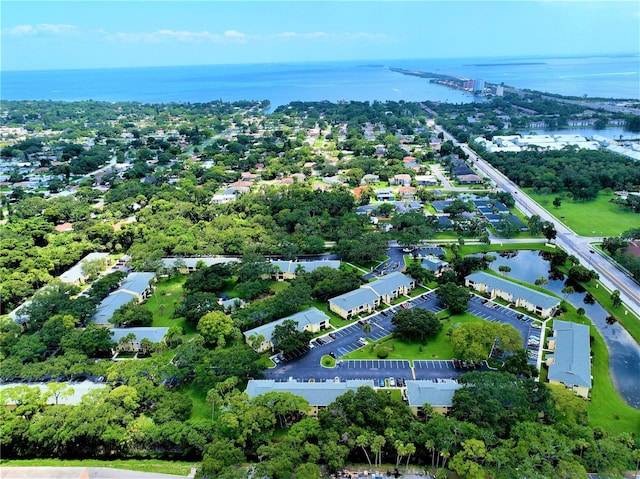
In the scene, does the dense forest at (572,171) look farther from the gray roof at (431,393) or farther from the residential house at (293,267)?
the gray roof at (431,393)

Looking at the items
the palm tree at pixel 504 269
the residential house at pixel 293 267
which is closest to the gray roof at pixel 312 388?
the residential house at pixel 293 267

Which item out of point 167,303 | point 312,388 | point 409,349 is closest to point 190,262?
point 167,303

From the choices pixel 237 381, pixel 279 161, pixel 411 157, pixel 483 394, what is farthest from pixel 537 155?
pixel 237 381

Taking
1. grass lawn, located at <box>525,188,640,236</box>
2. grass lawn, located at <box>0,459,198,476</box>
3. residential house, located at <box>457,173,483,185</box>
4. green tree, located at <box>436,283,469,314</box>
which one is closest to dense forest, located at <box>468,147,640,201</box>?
grass lawn, located at <box>525,188,640,236</box>

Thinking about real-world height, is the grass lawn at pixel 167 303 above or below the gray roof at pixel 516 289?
below

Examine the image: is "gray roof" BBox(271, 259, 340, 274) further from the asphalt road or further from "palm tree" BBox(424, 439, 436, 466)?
"palm tree" BBox(424, 439, 436, 466)

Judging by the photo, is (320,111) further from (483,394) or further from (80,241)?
(483,394)

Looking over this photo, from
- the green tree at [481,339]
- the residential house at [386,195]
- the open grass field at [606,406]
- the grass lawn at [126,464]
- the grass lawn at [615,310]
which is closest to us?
the grass lawn at [126,464]
